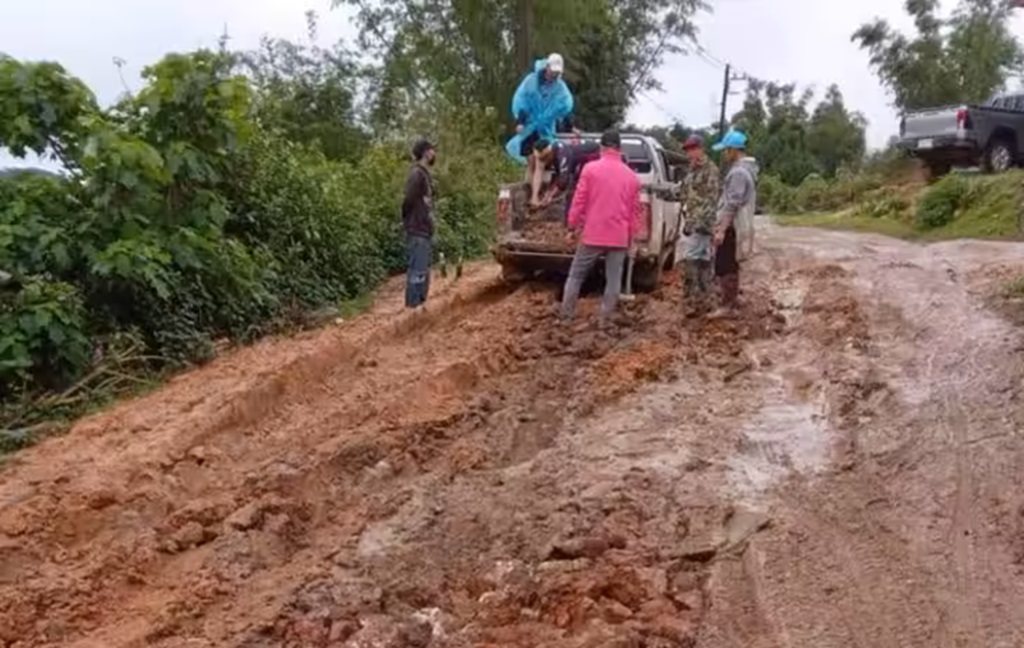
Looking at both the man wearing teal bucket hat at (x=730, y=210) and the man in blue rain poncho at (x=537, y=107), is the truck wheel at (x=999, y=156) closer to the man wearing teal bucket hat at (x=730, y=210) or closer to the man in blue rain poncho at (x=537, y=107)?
the man in blue rain poncho at (x=537, y=107)

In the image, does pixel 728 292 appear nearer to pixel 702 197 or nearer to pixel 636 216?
pixel 702 197

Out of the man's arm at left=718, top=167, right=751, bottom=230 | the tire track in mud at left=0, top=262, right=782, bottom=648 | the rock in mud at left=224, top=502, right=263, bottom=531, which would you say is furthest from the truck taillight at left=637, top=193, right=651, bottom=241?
the rock in mud at left=224, top=502, right=263, bottom=531

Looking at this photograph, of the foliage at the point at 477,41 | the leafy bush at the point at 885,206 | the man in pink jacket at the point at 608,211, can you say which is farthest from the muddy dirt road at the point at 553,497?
the foliage at the point at 477,41

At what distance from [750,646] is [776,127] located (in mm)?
55851

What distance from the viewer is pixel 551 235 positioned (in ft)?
42.4

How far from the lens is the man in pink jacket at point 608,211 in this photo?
1092cm

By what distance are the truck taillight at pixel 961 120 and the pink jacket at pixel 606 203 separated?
14577mm

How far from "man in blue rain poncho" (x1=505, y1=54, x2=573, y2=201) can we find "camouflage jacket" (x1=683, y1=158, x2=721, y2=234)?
2307mm

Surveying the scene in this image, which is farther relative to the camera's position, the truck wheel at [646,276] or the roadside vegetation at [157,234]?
the truck wheel at [646,276]

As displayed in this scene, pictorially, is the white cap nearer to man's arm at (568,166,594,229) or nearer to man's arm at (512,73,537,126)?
man's arm at (512,73,537,126)

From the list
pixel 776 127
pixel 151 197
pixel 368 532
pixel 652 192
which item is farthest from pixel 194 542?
pixel 776 127

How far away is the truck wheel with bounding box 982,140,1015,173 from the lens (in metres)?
23.6

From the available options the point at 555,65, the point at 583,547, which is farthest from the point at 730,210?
the point at 583,547

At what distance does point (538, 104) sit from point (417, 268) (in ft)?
7.22
